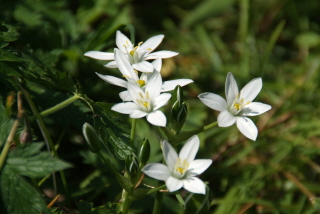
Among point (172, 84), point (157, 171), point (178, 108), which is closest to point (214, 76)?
point (172, 84)

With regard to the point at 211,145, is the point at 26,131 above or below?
above

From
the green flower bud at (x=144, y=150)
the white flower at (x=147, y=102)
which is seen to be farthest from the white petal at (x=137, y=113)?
the green flower bud at (x=144, y=150)

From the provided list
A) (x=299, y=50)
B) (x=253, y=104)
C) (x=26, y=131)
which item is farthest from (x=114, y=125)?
(x=299, y=50)

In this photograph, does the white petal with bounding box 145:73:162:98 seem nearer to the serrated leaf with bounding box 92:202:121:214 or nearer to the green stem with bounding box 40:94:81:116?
the green stem with bounding box 40:94:81:116

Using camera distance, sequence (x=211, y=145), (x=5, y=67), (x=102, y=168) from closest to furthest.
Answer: (x=5, y=67) < (x=102, y=168) < (x=211, y=145)

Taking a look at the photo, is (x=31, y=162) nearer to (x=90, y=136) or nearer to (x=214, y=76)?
(x=90, y=136)

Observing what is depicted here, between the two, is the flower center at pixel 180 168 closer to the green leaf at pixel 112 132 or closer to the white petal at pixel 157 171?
the white petal at pixel 157 171

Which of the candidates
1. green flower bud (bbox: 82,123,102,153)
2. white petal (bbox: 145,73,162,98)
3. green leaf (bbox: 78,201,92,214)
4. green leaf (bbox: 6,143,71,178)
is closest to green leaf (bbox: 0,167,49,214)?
green leaf (bbox: 6,143,71,178)

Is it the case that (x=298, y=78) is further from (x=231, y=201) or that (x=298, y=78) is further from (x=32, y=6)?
(x=32, y=6)
